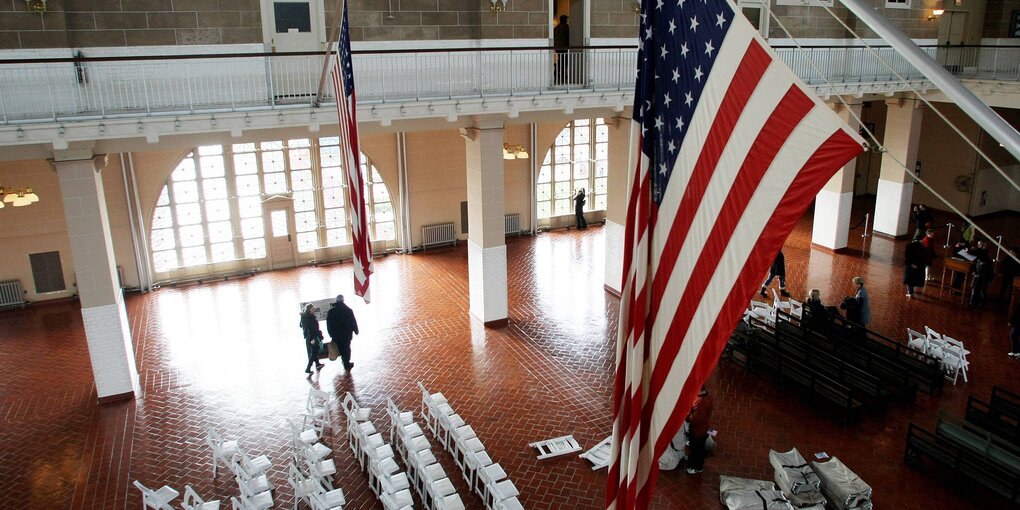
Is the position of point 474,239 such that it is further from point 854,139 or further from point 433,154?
point 854,139

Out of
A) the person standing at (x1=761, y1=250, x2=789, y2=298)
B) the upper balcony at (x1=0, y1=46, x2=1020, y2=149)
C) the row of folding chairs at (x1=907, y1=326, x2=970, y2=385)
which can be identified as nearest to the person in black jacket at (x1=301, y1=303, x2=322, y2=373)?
the upper balcony at (x1=0, y1=46, x2=1020, y2=149)

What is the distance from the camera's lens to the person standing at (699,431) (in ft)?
35.1

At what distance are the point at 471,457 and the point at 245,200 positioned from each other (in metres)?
13.3

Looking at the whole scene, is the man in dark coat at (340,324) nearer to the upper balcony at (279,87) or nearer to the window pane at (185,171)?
the upper balcony at (279,87)

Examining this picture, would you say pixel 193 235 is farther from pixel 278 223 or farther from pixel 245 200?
pixel 278 223

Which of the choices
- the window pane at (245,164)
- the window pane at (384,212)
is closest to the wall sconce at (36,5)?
the window pane at (245,164)

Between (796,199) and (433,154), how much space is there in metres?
19.3

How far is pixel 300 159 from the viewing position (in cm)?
2134

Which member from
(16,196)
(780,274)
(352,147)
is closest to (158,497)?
(352,147)

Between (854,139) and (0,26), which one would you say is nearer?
(854,139)

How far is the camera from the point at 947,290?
18.6 m

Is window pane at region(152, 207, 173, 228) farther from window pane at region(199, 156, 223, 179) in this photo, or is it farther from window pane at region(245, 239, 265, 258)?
window pane at region(245, 239, 265, 258)

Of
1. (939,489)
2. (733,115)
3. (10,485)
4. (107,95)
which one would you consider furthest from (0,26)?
(939,489)

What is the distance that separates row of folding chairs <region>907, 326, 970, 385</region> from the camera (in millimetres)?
13703
